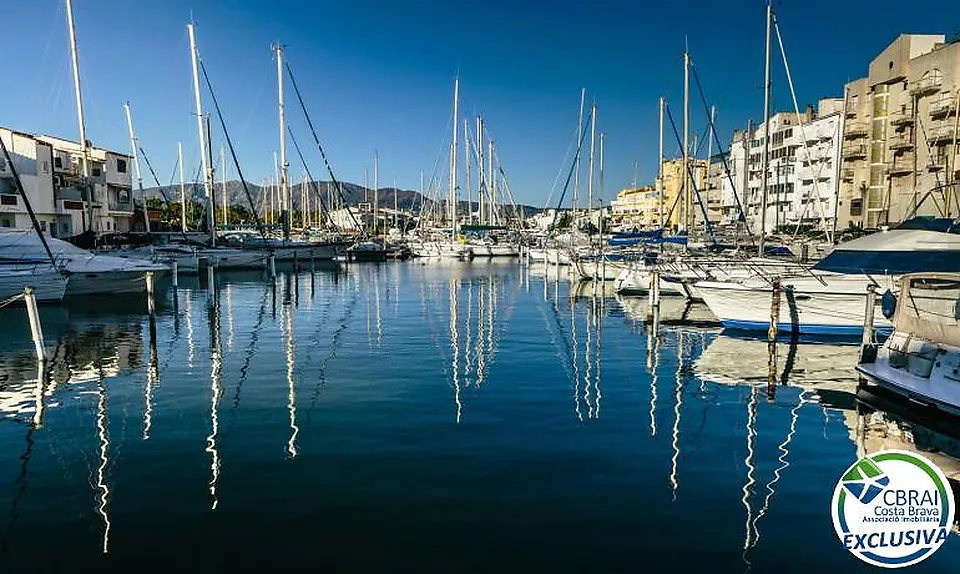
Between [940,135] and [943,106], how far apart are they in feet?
8.81

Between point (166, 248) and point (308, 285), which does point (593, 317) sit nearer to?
point (308, 285)

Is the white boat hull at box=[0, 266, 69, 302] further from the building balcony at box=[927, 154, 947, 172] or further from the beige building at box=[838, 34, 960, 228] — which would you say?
the building balcony at box=[927, 154, 947, 172]

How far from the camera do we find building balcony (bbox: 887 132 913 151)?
64.1 meters

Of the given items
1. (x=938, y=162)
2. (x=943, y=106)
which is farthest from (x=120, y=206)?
(x=943, y=106)

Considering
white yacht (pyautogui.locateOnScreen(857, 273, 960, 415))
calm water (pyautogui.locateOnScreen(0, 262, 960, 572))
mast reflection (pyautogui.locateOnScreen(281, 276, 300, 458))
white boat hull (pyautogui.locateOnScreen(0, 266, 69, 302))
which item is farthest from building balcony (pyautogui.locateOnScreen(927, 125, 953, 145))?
white boat hull (pyautogui.locateOnScreen(0, 266, 69, 302))

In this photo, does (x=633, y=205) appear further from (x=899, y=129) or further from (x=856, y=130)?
(x=899, y=129)

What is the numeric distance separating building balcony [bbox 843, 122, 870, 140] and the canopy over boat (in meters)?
59.1

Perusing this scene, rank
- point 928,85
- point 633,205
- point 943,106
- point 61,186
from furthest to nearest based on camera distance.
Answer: point 633,205
point 928,85
point 943,106
point 61,186

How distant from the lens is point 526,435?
11.7 meters

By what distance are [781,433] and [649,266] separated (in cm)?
2482

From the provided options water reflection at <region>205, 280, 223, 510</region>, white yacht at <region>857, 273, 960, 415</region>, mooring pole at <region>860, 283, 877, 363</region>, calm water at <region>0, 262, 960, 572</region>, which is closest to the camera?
calm water at <region>0, 262, 960, 572</region>

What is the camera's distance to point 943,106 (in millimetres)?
58438

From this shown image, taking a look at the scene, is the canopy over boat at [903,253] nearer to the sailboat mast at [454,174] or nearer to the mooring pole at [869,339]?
the mooring pole at [869,339]

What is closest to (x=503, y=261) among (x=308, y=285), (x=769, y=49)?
(x=308, y=285)
